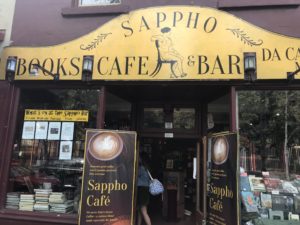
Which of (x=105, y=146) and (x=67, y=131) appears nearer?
(x=105, y=146)

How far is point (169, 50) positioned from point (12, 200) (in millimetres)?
3746

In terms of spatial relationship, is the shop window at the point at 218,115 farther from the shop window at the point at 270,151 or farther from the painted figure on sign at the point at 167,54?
the painted figure on sign at the point at 167,54

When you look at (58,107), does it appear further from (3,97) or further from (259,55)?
(259,55)

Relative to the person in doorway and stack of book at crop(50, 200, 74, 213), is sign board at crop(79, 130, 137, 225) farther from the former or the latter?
the person in doorway

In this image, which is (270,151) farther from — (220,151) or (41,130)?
(41,130)

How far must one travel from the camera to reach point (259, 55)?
210 inches

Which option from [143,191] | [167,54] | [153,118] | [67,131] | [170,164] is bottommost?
[143,191]

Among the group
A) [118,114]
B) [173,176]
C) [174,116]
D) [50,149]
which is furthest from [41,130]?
[173,176]

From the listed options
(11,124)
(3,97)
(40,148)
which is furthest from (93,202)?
(3,97)

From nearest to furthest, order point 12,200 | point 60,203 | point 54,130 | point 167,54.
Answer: point 167,54, point 60,203, point 12,200, point 54,130

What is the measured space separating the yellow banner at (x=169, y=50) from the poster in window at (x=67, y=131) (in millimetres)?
819

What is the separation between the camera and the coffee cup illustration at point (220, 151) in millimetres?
4696

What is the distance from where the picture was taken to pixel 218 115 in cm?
652

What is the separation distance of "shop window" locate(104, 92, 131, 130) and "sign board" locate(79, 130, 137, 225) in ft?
5.47
